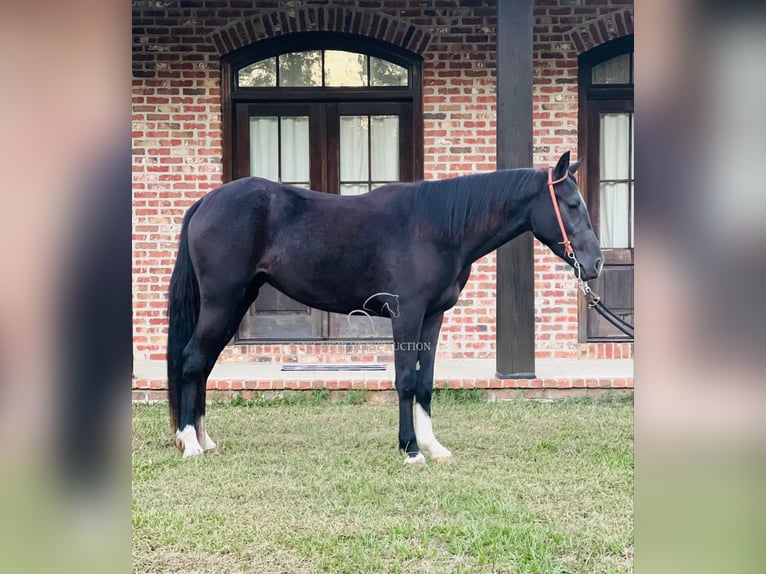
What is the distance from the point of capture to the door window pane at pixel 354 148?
7355 mm

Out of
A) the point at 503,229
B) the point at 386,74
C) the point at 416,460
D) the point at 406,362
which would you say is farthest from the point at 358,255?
the point at 386,74

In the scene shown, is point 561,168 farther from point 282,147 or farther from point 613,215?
point 282,147

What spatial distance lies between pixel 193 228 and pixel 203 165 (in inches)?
118

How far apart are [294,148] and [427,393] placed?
3.70 meters

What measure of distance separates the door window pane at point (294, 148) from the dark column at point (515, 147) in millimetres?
2244

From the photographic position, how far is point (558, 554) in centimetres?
263

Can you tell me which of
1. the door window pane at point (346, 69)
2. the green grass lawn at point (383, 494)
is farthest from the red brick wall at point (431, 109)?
the green grass lawn at point (383, 494)

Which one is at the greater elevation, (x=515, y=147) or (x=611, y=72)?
(x=611, y=72)

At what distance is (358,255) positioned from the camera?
14.0 feet

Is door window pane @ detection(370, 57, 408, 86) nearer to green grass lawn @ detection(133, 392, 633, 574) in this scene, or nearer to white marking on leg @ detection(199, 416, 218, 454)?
green grass lawn @ detection(133, 392, 633, 574)

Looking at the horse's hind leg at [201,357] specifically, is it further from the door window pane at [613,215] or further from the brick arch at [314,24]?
the door window pane at [613,215]
